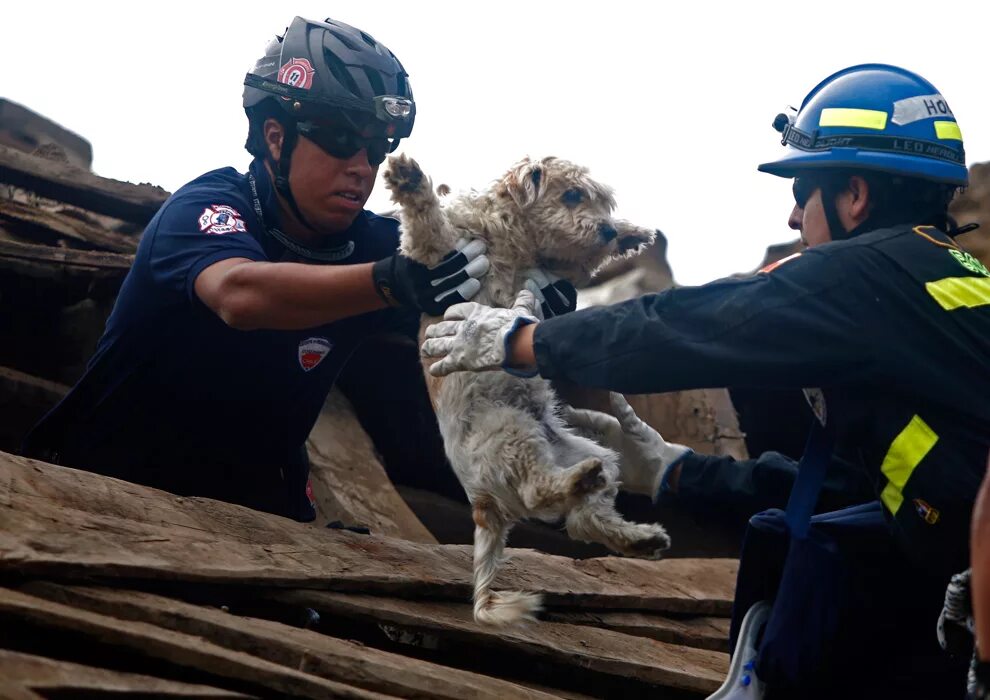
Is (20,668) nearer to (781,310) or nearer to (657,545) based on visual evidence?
(781,310)

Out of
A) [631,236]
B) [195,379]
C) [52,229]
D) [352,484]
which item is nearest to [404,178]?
[631,236]

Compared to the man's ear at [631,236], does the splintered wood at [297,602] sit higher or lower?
lower

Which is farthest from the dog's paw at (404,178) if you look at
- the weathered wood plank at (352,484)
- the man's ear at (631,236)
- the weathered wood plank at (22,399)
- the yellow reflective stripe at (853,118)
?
the weathered wood plank at (22,399)

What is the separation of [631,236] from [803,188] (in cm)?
101

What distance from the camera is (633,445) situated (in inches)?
157

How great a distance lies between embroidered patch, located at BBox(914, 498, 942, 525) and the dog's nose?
1.78 m

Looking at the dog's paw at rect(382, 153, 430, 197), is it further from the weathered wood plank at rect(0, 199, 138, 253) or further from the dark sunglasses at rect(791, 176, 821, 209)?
the weathered wood plank at rect(0, 199, 138, 253)

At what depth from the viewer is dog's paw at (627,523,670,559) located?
3390mm

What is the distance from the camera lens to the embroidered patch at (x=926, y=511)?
97.2 inches

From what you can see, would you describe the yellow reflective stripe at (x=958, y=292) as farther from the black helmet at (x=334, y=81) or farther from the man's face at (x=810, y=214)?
the black helmet at (x=334, y=81)

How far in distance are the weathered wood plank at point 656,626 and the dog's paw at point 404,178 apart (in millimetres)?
1579

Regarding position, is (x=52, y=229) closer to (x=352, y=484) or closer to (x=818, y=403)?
(x=352, y=484)

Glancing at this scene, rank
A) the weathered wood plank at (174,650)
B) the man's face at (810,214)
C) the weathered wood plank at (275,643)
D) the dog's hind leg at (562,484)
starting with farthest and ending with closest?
the dog's hind leg at (562,484), the man's face at (810,214), the weathered wood plank at (275,643), the weathered wood plank at (174,650)

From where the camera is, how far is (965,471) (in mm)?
2436
